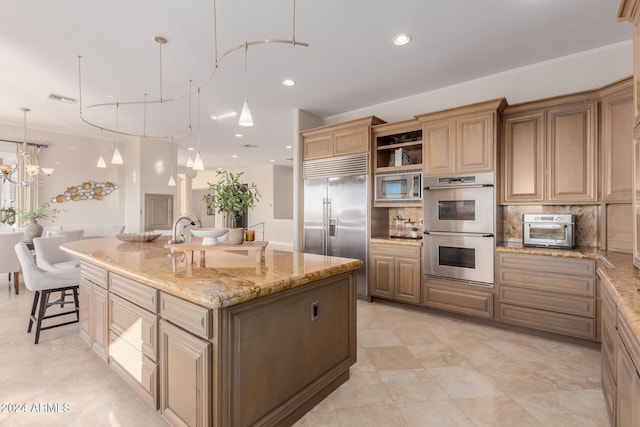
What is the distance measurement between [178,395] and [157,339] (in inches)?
12.4

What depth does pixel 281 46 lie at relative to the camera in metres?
3.09

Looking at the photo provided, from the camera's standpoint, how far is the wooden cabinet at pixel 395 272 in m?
3.87

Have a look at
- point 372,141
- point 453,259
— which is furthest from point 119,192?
point 453,259

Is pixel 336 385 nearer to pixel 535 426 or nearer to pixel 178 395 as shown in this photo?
pixel 178 395

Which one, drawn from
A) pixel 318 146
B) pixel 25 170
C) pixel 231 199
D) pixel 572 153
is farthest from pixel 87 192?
pixel 572 153

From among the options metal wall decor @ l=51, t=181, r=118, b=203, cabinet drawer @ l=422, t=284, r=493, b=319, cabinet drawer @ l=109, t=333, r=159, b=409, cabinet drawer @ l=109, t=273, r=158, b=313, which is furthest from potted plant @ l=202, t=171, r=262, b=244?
metal wall decor @ l=51, t=181, r=118, b=203

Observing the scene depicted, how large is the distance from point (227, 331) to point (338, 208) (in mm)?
3198

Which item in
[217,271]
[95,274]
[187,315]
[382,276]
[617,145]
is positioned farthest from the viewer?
[382,276]

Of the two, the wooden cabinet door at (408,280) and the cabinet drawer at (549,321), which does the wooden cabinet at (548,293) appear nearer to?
the cabinet drawer at (549,321)

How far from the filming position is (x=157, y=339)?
173 centimetres

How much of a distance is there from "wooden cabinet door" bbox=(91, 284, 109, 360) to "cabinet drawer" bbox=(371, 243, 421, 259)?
298 cm

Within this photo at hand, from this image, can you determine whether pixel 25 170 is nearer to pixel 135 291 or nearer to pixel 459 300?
pixel 135 291

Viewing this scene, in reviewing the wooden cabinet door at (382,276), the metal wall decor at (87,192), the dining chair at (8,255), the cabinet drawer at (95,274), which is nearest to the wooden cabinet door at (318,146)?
the wooden cabinet door at (382,276)

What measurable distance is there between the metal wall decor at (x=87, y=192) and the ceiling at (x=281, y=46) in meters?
2.13
